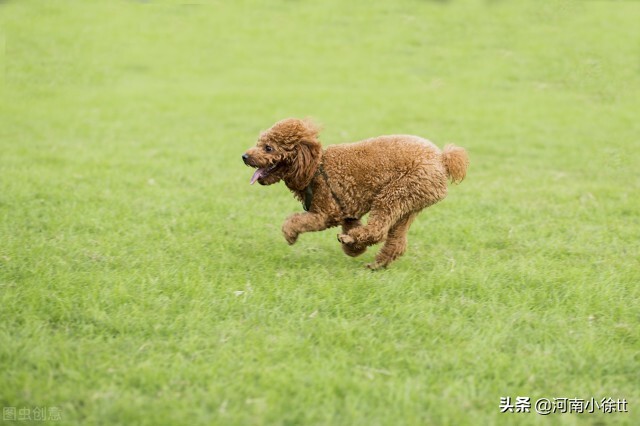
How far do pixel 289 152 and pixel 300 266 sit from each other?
1.05m

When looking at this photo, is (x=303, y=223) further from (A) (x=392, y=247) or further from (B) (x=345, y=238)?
(A) (x=392, y=247)

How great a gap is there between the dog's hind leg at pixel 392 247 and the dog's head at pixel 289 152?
3.08 ft

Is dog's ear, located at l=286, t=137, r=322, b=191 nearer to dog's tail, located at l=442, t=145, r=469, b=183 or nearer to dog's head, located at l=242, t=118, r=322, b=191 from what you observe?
dog's head, located at l=242, t=118, r=322, b=191

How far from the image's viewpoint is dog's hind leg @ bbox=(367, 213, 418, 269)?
5.81 meters

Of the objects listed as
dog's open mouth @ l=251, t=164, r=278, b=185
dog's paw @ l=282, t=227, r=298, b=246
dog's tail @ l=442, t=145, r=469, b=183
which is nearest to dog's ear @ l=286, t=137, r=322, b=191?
dog's open mouth @ l=251, t=164, r=278, b=185

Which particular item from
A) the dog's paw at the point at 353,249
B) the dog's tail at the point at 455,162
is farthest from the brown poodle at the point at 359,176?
the dog's paw at the point at 353,249

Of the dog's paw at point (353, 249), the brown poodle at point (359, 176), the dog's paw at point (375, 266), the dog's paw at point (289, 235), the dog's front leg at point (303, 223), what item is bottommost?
the dog's paw at point (375, 266)

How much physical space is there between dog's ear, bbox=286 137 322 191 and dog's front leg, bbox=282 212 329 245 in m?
0.31

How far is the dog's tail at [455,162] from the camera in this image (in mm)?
5633

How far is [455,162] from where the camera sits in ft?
18.5

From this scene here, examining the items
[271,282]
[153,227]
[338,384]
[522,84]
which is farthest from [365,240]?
[522,84]

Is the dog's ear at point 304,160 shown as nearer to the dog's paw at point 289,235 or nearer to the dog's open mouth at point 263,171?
the dog's open mouth at point 263,171

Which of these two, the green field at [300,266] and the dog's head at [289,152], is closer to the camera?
the green field at [300,266]

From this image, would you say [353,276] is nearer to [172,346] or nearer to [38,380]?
[172,346]
